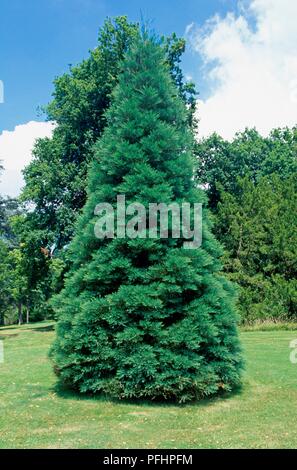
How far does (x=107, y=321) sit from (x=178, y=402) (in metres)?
1.68

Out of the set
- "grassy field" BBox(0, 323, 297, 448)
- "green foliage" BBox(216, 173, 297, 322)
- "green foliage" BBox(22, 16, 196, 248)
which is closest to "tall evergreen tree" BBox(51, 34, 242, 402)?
"grassy field" BBox(0, 323, 297, 448)

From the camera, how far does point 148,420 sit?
6047 millimetres

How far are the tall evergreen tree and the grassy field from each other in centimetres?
32

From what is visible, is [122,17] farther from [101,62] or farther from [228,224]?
[228,224]

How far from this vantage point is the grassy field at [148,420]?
522cm

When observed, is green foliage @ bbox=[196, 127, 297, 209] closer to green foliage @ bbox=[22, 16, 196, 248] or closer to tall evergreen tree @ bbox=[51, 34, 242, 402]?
green foliage @ bbox=[22, 16, 196, 248]

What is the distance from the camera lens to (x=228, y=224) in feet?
77.7

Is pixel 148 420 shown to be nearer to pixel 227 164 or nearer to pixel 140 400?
pixel 140 400

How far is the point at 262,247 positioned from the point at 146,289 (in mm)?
16269

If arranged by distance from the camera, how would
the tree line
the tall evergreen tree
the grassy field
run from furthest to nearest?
the tree line
the tall evergreen tree
the grassy field

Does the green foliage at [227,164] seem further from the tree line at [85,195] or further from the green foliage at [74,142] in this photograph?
the green foliage at [74,142]

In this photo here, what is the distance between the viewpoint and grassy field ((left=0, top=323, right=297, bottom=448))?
5.22 meters
